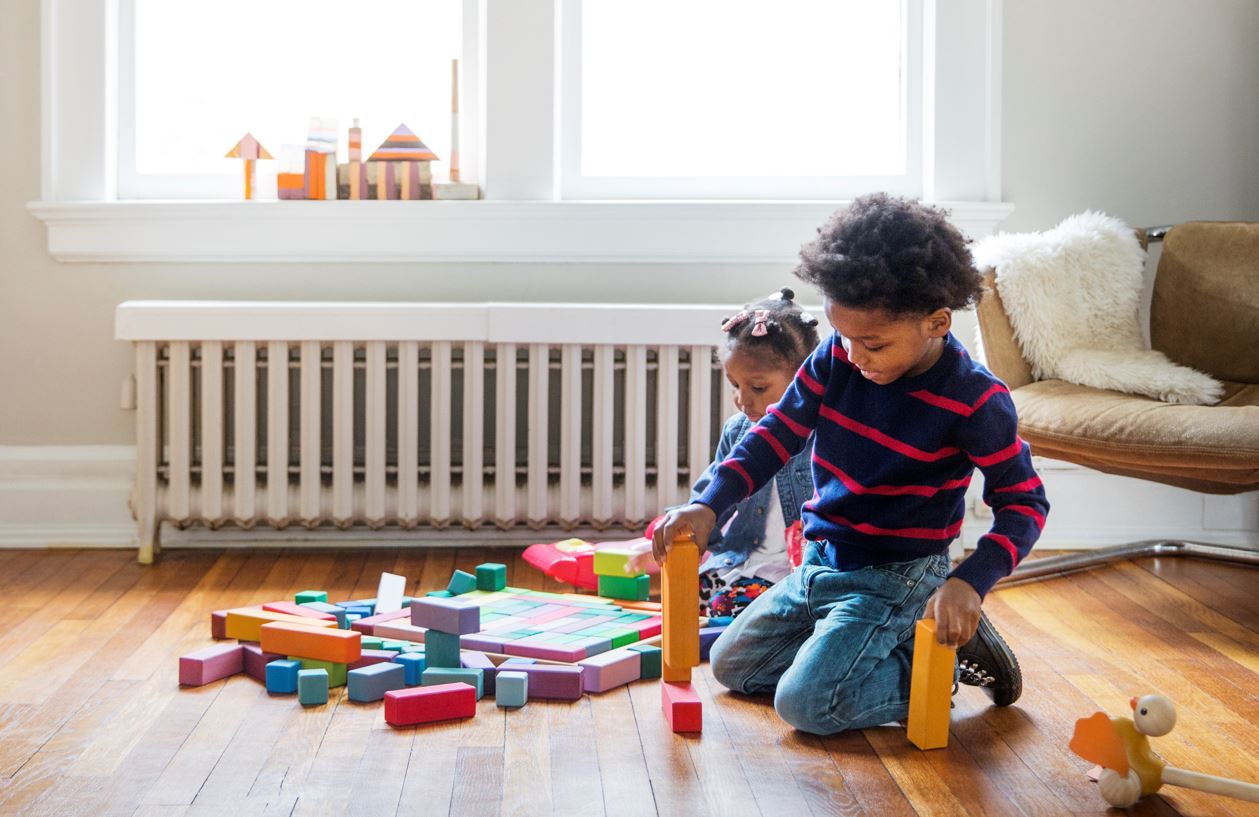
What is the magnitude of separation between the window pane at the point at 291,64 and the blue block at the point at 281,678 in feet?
5.00

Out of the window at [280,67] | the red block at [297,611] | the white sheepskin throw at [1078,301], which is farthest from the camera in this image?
the window at [280,67]

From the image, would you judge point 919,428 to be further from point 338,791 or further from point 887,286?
point 338,791

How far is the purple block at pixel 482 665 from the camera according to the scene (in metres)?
1.96

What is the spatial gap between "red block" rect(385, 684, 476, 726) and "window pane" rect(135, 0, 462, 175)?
64.1 inches

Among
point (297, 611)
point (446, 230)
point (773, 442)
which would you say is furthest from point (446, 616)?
point (446, 230)

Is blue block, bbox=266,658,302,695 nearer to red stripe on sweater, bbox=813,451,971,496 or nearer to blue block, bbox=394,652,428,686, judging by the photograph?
blue block, bbox=394,652,428,686

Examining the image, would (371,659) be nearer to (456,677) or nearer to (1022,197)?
(456,677)

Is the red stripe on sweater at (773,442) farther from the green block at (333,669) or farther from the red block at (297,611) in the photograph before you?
the red block at (297,611)

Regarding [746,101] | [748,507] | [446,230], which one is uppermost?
[746,101]

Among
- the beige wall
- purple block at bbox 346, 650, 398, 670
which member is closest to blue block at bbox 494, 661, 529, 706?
purple block at bbox 346, 650, 398, 670

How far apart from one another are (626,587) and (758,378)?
49 centimetres

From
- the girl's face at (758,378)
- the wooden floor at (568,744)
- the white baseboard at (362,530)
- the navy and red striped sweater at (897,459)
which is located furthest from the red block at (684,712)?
the white baseboard at (362,530)

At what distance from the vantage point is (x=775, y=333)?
2.23 m

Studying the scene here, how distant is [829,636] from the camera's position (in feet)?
6.02
